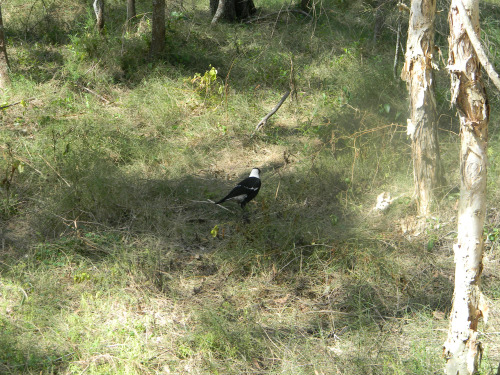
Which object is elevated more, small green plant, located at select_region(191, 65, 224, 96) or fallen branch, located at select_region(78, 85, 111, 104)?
small green plant, located at select_region(191, 65, 224, 96)

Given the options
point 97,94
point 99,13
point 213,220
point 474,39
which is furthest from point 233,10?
point 474,39

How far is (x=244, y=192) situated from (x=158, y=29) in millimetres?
4306

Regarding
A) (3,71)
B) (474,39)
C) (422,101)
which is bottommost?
(3,71)

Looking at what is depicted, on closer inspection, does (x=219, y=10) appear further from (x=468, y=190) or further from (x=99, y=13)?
(x=468, y=190)

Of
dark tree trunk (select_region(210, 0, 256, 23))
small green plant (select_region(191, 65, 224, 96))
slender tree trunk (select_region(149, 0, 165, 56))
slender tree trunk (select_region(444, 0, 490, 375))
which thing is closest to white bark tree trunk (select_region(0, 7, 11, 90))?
slender tree trunk (select_region(149, 0, 165, 56))

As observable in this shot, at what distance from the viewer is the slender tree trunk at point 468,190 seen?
2.75 m

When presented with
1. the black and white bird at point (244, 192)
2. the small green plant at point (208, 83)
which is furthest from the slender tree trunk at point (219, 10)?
the black and white bird at point (244, 192)

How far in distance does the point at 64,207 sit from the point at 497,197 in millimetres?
4436

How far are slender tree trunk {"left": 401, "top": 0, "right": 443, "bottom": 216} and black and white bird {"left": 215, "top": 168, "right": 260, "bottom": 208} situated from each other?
66.1 inches

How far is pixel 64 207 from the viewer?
5137 mm

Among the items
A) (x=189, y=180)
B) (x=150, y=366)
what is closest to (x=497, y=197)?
(x=189, y=180)

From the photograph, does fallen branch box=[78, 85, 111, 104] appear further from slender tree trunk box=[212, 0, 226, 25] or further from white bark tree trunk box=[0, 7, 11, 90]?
slender tree trunk box=[212, 0, 226, 25]

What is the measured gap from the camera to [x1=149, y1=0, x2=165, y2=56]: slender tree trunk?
26.7ft

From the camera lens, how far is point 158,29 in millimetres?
8320
